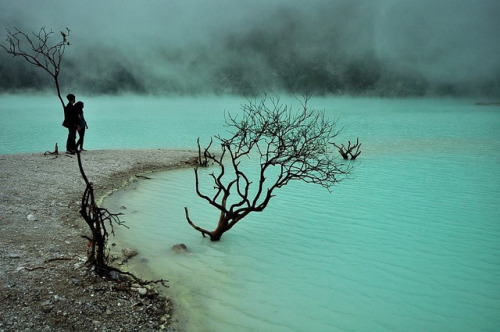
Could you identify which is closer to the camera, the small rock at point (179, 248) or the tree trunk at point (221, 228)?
the small rock at point (179, 248)

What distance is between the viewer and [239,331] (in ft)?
16.5

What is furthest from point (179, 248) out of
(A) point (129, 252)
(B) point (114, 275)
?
(B) point (114, 275)

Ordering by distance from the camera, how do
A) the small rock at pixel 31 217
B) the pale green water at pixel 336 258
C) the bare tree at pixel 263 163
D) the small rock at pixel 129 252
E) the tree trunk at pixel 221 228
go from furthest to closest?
1. the tree trunk at pixel 221 228
2. the small rock at pixel 31 217
3. the bare tree at pixel 263 163
4. the small rock at pixel 129 252
5. the pale green water at pixel 336 258

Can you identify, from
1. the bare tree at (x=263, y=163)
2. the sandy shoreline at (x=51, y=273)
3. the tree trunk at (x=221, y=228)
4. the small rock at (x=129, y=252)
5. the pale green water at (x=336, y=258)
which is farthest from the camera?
the tree trunk at (x=221, y=228)

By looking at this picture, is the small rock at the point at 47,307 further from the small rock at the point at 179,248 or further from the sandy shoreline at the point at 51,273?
the small rock at the point at 179,248

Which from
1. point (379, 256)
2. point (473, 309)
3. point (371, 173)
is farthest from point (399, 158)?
point (473, 309)

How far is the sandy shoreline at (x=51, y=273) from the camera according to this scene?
443 cm

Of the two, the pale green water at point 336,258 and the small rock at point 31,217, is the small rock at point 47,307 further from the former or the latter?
the small rock at point 31,217

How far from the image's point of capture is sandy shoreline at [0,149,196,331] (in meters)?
4.43

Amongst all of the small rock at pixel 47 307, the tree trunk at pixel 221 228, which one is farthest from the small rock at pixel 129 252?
the small rock at pixel 47 307

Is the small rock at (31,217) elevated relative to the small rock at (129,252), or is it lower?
elevated

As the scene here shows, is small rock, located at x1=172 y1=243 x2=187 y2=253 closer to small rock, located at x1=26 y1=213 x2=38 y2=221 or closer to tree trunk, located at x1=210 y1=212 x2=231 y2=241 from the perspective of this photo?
tree trunk, located at x1=210 y1=212 x2=231 y2=241

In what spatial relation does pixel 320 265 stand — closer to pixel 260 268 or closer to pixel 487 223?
pixel 260 268

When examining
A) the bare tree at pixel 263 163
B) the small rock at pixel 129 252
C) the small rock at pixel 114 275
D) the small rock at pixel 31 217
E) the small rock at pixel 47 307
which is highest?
the bare tree at pixel 263 163
